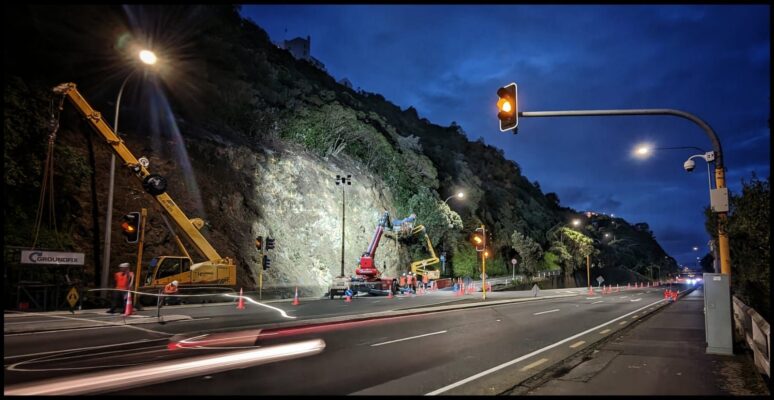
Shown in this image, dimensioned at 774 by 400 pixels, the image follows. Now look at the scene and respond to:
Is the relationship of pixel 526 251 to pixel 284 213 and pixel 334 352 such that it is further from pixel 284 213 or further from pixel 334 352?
pixel 334 352

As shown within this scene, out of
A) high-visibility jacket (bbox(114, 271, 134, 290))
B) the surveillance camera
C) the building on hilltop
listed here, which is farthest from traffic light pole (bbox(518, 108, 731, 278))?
the building on hilltop

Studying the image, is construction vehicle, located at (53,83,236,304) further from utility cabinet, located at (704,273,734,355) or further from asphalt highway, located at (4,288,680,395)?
utility cabinet, located at (704,273,734,355)

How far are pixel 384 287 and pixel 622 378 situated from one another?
23.6m

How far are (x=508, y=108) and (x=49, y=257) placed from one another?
57.1ft

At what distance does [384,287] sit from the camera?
30.4m

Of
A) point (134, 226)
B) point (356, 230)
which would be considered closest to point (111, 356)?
point (134, 226)

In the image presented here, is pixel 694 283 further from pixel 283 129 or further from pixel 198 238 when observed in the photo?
pixel 198 238

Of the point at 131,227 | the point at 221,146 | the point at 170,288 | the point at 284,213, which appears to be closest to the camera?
the point at 131,227

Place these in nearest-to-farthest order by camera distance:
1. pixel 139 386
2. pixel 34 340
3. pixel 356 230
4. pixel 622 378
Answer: pixel 139 386 → pixel 622 378 → pixel 34 340 → pixel 356 230

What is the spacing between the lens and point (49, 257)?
56.5ft

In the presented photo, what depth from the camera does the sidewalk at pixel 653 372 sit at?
22.1 feet

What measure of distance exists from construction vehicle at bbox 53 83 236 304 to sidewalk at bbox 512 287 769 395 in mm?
18319

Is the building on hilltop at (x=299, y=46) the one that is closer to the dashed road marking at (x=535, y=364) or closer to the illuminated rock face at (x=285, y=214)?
the illuminated rock face at (x=285, y=214)

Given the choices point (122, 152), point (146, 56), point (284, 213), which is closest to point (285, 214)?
point (284, 213)
